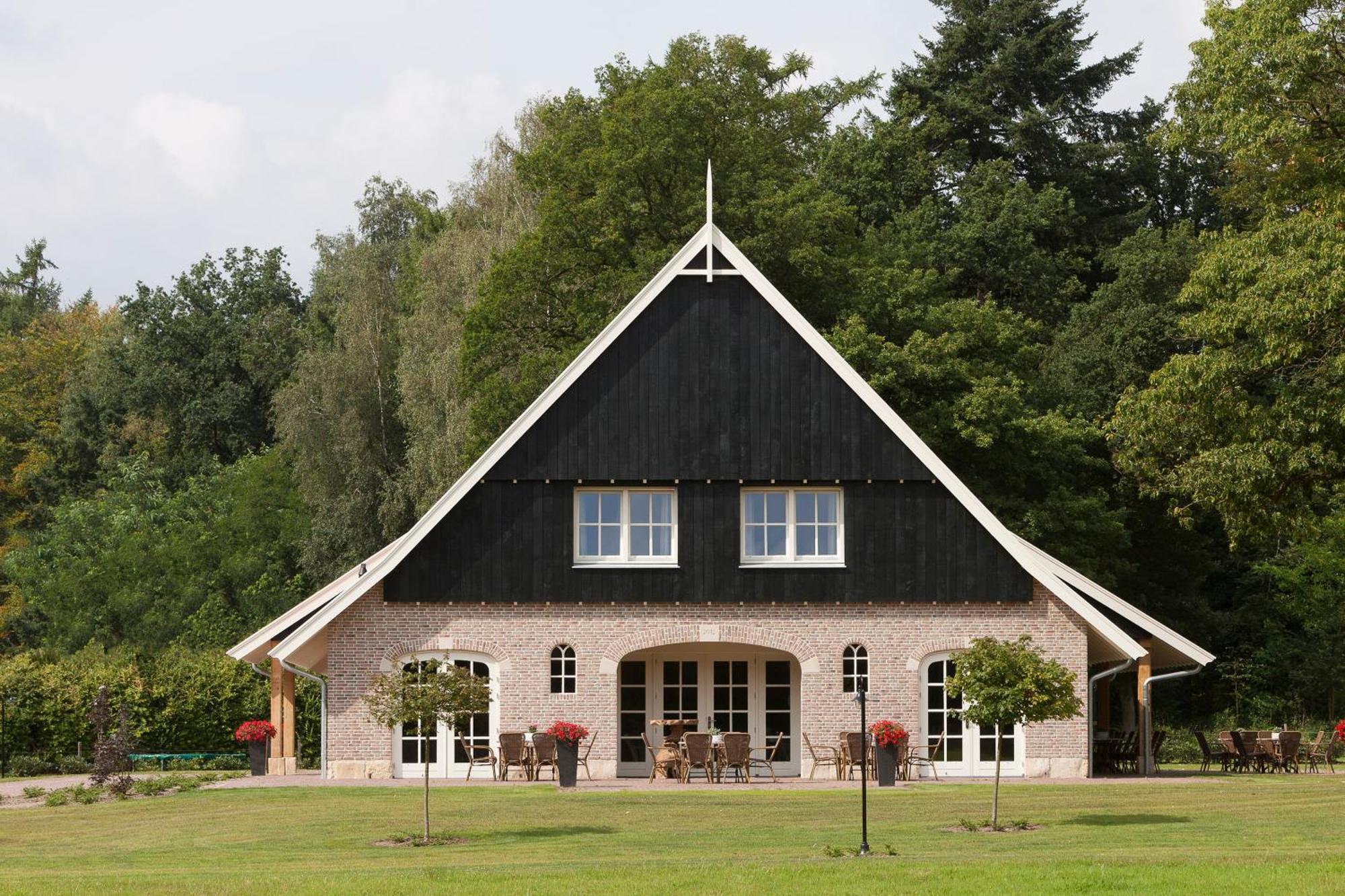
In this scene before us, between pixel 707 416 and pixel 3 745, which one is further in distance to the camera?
pixel 3 745

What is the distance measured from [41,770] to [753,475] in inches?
591

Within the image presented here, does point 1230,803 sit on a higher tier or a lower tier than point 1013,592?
lower

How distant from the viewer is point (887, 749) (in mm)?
25688

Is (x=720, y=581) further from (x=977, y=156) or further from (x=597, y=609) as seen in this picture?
(x=977, y=156)

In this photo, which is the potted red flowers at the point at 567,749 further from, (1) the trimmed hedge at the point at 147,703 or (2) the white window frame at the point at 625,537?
(1) the trimmed hedge at the point at 147,703

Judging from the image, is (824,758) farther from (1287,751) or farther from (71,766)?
(71,766)

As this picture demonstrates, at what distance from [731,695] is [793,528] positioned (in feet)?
9.67

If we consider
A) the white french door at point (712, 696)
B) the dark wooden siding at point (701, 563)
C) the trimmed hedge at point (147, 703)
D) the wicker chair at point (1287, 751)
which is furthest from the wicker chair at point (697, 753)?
the trimmed hedge at point (147, 703)

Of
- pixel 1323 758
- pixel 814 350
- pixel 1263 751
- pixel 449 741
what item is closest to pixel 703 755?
pixel 449 741

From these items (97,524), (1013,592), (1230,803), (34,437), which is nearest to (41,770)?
(1013,592)

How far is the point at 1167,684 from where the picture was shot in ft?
146

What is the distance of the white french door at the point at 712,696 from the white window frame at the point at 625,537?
1.68m

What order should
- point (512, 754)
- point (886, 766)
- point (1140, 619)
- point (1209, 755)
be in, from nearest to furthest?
1. point (886, 766)
2. point (512, 754)
3. point (1140, 619)
4. point (1209, 755)

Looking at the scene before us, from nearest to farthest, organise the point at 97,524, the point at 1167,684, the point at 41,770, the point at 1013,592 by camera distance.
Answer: the point at 1013,592 < the point at 41,770 < the point at 1167,684 < the point at 97,524
